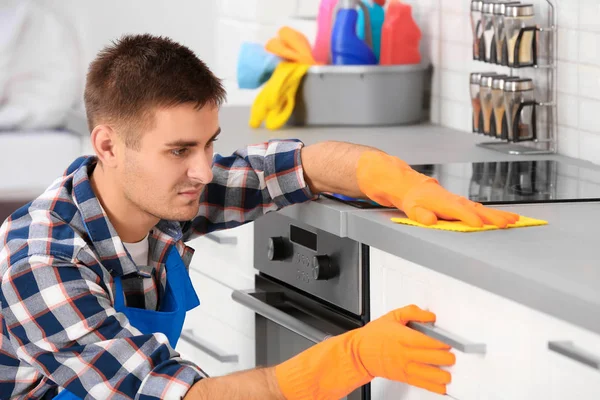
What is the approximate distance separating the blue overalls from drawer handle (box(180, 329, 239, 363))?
1.50ft

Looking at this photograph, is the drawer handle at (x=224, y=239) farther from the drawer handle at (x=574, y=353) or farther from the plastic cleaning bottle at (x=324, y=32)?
the drawer handle at (x=574, y=353)

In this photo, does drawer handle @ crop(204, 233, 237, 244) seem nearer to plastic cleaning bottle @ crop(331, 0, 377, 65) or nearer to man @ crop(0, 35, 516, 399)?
man @ crop(0, 35, 516, 399)

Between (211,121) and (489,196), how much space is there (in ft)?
1.57

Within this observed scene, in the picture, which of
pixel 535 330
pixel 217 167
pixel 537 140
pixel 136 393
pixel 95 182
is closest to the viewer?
pixel 535 330

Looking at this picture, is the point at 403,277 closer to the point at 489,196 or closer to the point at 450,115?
the point at 489,196

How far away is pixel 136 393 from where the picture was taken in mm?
1404

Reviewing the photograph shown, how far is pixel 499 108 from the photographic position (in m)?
2.21

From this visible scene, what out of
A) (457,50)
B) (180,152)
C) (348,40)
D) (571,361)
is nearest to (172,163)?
(180,152)

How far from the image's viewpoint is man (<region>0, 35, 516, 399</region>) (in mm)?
1409

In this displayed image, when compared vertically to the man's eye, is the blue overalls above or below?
below

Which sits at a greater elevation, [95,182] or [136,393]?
[95,182]

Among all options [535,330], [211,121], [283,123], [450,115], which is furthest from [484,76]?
[535,330]

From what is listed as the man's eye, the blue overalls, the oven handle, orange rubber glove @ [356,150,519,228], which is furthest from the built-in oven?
the man's eye

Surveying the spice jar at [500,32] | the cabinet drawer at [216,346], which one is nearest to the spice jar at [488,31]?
the spice jar at [500,32]
